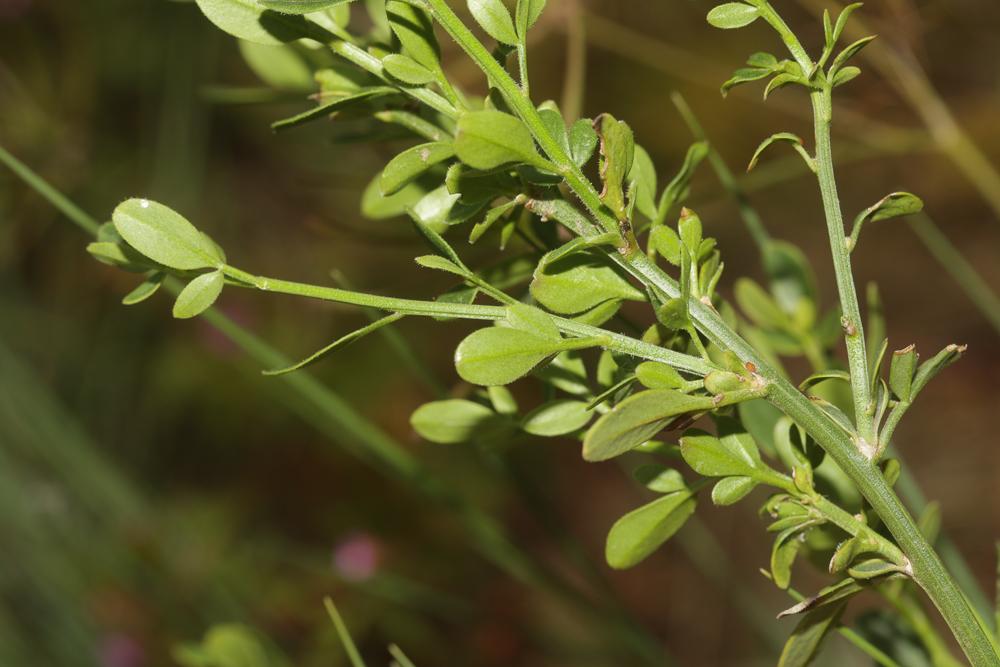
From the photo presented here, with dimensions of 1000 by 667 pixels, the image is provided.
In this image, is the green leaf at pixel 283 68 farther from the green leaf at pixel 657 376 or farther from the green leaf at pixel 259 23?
the green leaf at pixel 657 376

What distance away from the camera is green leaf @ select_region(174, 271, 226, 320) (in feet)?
0.88

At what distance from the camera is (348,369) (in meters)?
1.64

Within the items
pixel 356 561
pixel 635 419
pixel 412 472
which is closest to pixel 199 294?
pixel 635 419

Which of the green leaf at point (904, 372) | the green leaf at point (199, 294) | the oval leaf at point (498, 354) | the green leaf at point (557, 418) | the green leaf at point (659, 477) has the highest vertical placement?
the green leaf at point (199, 294)

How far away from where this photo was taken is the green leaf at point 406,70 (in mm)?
274

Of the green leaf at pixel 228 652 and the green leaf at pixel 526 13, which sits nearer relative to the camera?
the green leaf at pixel 526 13

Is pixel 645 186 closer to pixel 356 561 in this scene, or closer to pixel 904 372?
pixel 904 372

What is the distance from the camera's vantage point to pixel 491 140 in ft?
0.78

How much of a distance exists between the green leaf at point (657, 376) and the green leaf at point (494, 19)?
3.7 inches

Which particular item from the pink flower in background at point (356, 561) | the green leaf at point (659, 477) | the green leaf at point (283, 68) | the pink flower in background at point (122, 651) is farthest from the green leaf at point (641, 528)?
the pink flower in background at point (122, 651)

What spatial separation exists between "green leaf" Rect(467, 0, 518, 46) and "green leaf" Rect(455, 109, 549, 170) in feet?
0.13

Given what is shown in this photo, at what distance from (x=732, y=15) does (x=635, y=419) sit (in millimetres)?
115

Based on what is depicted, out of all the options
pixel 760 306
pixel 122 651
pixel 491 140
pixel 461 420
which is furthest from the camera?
pixel 122 651

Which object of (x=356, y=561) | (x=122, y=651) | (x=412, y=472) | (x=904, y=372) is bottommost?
(x=122, y=651)
